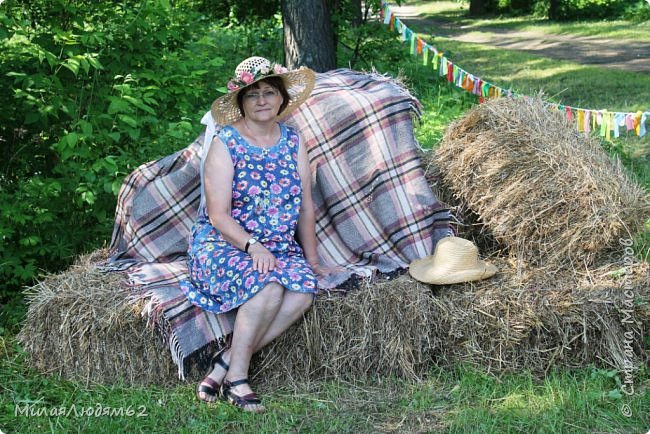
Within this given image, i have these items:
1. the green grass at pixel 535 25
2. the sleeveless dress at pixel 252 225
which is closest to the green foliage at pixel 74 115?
the sleeveless dress at pixel 252 225

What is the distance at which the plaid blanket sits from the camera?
4293 millimetres

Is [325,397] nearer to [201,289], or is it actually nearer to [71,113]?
[201,289]

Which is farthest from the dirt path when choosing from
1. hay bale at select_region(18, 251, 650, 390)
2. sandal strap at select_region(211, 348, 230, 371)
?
sandal strap at select_region(211, 348, 230, 371)

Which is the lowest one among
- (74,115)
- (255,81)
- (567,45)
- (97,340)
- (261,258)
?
(567,45)

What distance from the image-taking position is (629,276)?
152 inches

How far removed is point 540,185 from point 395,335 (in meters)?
1.08

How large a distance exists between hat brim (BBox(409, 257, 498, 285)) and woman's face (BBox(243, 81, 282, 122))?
1088 millimetres

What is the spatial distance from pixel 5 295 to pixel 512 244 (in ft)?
9.73

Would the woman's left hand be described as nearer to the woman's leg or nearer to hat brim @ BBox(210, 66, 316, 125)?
the woman's leg

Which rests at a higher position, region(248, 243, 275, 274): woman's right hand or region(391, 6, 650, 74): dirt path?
region(248, 243, 275, 274): woman's right hand

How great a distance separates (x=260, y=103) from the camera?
3873 mm

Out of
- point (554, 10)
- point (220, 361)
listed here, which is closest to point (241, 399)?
point (220, 361)

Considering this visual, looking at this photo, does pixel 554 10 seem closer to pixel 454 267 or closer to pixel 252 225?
pixel 454 267

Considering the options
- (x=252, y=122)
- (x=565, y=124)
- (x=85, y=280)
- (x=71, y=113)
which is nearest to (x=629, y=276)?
(x=565, y=124)
